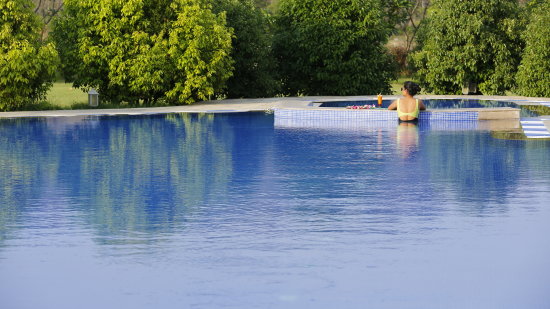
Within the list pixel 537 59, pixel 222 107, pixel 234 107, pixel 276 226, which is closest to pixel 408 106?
pixel 234 107

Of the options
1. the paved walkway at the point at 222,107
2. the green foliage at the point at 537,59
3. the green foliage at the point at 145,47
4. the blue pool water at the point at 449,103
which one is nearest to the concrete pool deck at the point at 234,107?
the paved walkway at the point at 222,107

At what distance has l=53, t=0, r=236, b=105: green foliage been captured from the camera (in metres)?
23.3

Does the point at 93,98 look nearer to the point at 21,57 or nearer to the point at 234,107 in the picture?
the point at 21,57

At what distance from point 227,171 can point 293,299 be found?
6.13m

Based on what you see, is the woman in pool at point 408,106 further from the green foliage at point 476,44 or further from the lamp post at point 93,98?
the lamp post at point 93,98

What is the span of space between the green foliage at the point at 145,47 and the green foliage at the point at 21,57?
1.52m

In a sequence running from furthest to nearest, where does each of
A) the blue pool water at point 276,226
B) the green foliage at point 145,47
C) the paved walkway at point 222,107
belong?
the green foliage at point 145,47 < the paved walkway at point 222,107 < the blue pool water at point 276,226

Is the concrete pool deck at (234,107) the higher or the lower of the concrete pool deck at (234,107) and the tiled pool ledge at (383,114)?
the higher

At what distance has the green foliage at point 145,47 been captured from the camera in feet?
76.5

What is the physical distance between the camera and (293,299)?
603 centimetres

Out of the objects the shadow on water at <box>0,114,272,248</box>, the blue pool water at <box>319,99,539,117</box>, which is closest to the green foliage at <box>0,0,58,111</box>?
the shadow on water at <box>0,114,272,248</box>

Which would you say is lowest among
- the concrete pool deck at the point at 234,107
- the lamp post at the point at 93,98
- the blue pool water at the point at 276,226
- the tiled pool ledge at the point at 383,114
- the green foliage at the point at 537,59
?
the blue pool water at the point at 276,226

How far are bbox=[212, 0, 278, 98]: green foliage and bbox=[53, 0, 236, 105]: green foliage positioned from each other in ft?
6.24

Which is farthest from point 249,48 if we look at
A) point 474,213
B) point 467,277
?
point 467,277
